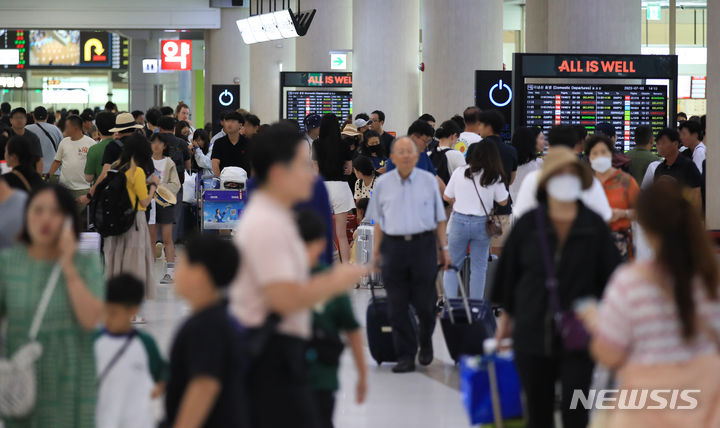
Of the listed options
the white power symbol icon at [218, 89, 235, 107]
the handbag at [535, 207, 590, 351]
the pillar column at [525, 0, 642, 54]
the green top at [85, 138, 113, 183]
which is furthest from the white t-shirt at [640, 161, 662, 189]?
the white power symbol icon at [218, 89, 235, 107]

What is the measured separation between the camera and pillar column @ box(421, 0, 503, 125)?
1567 centimetres

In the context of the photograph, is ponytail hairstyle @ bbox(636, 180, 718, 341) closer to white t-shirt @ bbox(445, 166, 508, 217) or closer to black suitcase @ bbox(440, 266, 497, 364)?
black suitcase @ bbox(440, 266, 497, 364)

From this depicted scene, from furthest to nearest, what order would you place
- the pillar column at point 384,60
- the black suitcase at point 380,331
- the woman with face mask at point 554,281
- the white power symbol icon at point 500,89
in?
1. the pillar column at point 384,60
2. the white power symbol icon at point 500,89
3. the black suitcase at point 380,331
4. the woman with face mask at point 554,281

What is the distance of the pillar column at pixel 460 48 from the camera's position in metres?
15.7

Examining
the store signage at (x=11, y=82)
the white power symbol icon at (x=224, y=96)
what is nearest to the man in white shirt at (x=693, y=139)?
the white power symbol icon at (x=224, y=96)

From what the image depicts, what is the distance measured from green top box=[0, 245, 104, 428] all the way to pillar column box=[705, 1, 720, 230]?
6910 millimetres

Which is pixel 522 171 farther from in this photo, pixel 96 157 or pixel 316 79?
pixel 316 79

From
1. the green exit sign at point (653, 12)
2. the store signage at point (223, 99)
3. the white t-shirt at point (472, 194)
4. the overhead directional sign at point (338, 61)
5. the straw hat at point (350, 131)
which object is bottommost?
the white t-shirt at point (472, 194)

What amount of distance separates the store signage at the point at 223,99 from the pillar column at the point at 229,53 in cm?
709

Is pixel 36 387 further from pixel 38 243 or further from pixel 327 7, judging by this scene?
pixel 327 7

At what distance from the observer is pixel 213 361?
10.8 ft

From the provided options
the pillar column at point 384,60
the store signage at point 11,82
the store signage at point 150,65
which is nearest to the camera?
the pillar column at point 384,60

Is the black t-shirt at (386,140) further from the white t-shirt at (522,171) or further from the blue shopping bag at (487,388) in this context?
the blue shopping bag at (487,388)

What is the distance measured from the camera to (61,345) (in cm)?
396
